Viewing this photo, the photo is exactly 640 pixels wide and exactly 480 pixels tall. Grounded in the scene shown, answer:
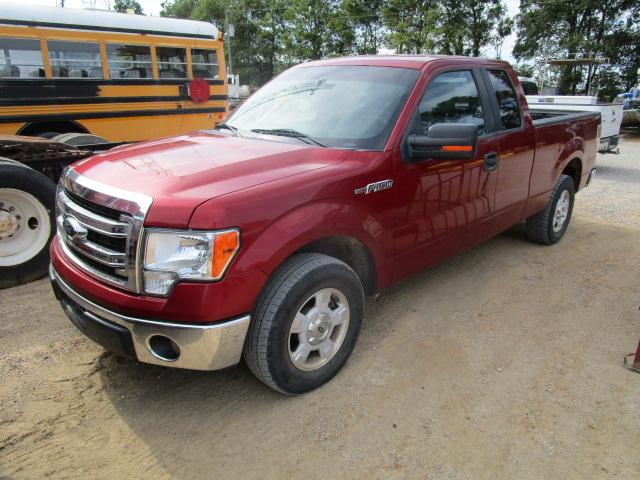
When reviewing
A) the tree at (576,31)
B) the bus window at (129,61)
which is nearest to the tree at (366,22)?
the tree at (576,31)

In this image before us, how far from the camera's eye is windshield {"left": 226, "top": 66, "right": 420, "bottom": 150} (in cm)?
309

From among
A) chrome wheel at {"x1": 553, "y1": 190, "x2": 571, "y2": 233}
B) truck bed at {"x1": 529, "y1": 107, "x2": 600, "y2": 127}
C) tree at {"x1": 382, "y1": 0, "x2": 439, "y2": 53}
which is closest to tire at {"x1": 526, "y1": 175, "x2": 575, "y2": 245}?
chrome wheel at {"x1": 553, "y1": 190, "x2": 571, "y2": 233}

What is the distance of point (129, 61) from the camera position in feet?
27.1

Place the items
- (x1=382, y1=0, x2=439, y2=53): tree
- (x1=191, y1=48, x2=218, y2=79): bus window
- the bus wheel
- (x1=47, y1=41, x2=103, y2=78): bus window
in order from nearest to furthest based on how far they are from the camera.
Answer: the bus wheel → (x1=47, y1=41, x2=103, y2=78): bus window → (x1=191, y1=48, x2=218, y2=79): bus window → (x1=382, y1=0, x2=439, y2=53): tree

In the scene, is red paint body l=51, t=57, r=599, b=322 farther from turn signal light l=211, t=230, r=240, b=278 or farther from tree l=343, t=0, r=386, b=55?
tree l=343, t=0, r=386, b=55

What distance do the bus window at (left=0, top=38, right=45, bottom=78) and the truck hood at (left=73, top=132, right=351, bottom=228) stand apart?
17.4 feet

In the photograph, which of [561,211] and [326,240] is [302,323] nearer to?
[326,240]

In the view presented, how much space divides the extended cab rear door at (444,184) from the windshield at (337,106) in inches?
6.3

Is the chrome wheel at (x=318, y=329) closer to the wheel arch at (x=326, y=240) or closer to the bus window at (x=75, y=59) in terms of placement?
the wheel arch at (x=326, y=240)

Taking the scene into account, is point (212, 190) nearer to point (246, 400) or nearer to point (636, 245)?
point (246, 400)

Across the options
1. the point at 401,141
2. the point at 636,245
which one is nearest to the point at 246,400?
the point at 401,141

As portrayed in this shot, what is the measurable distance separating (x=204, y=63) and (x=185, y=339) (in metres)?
8.28

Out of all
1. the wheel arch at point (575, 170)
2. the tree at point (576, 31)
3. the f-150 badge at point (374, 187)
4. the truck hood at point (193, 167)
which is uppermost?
the tree at point (576, 31)

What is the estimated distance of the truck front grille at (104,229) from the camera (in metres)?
2.26
